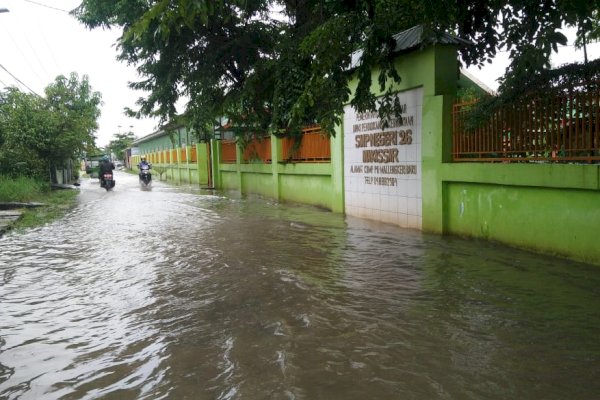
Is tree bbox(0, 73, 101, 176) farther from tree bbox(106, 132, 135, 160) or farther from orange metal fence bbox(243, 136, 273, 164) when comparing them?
tree bbox(106, 132, 135, 160)

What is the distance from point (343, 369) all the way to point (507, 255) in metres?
3.88

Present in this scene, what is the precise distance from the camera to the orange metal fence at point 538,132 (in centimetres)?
550

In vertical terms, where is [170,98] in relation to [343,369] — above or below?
above

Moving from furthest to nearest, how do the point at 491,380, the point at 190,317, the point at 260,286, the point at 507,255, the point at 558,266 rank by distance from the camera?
the point at 507,255 → the point at 558,266 → the point at 260,286 → the point at 190,317 → the point at 491,380

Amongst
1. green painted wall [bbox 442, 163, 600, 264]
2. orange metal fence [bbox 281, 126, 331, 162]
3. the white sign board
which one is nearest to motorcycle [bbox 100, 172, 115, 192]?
orange metal fence [bbox 281, 126, 331, 162]

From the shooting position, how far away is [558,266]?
220 inches

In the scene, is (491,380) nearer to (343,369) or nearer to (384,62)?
(343,369)

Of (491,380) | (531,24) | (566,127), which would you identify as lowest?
(491,380)

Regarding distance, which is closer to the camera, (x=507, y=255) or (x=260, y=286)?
(x=260, y=286)

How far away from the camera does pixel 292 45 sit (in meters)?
12.2

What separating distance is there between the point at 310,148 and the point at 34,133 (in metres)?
11.3

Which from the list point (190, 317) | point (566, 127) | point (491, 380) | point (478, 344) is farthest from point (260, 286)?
point (566, 127)

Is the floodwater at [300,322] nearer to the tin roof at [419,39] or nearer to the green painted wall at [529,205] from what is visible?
the green painted wall at [529,205]

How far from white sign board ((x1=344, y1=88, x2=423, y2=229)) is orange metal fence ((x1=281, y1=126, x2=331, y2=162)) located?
4.65 ft
